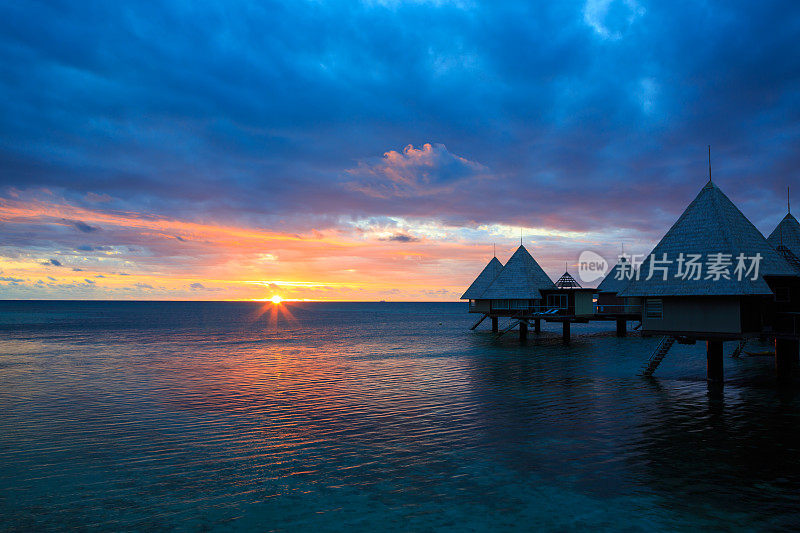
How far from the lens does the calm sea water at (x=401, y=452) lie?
33.8 ft

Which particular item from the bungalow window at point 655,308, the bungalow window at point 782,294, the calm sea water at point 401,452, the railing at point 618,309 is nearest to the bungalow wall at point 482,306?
the railing at point 618,309

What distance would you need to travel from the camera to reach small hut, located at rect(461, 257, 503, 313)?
187 feet

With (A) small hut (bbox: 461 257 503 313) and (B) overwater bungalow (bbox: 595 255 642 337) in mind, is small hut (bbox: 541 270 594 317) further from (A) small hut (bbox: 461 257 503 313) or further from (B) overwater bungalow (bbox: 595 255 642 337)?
(A) small hut (bbox: 461 257 503 313)

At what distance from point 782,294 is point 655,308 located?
569 centimetres

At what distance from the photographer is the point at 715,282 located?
22.1 m

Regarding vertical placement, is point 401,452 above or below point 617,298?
below

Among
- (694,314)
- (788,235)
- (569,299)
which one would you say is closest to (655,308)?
(694,314)

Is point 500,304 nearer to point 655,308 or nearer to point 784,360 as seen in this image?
point 655,308

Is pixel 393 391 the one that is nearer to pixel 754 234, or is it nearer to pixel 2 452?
pixel 2 452

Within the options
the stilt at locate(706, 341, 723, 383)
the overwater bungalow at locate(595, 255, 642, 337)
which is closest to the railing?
the overwater bungalow at locate(595, 255, 642, 337)

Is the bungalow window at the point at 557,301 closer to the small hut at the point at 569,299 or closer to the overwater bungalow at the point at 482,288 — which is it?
the small hut at the point at 569,299

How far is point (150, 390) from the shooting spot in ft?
82.9

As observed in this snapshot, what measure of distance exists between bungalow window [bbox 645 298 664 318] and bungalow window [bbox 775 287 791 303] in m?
5.13

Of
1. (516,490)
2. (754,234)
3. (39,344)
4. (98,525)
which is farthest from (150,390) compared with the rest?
(39,344)
